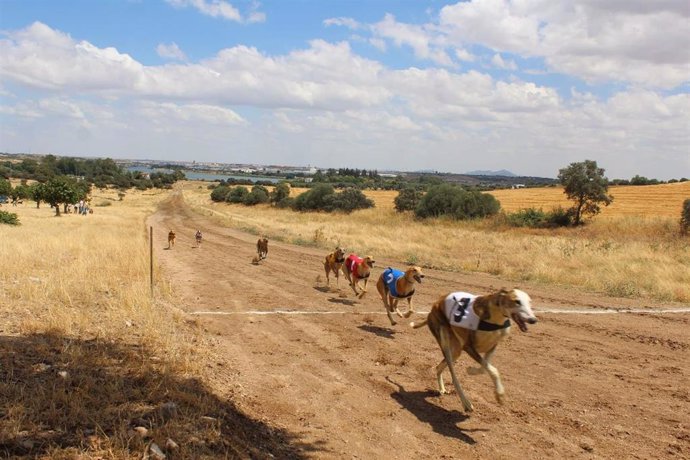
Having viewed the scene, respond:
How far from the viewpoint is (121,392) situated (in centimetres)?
537

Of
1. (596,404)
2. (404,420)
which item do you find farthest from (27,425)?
(596,404)

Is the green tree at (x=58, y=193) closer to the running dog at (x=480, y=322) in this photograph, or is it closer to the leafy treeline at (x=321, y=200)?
the leafy treeline at (x=321, y=200)

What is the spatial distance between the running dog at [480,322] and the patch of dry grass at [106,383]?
2416mm

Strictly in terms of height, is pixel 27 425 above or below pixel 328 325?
above

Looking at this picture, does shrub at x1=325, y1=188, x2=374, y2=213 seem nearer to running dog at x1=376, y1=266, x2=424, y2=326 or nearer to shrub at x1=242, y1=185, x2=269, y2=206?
shrub at x1=242, y1=185, x2=269, y2=206

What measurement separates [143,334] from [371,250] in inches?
753

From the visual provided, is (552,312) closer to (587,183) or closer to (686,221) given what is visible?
(686,221)

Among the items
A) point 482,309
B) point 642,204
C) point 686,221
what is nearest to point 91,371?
point 482,309

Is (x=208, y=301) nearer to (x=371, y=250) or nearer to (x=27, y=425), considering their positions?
(x=27, y=425)

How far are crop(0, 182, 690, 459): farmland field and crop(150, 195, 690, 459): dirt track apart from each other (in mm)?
29

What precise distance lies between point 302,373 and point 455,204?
42064mm

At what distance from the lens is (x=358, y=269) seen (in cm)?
1266

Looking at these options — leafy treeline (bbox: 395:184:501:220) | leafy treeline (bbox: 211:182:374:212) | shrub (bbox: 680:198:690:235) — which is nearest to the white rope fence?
shrub (bbox: 680:198:690:235)

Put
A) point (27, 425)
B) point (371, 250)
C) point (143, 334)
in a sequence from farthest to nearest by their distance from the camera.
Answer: point (371, 250), point (143, 334), point (27, 425)
